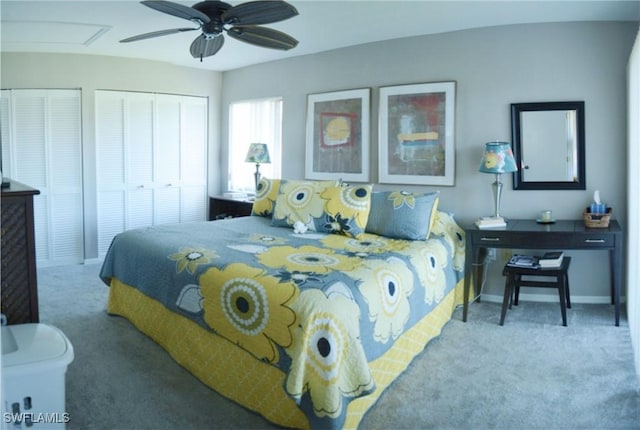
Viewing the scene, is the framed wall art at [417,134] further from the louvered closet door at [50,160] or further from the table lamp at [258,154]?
the louvered closet door at [50,160]

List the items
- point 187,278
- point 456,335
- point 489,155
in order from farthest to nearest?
point 489,155, point 456,335, point 187,278

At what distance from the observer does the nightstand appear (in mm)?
5207

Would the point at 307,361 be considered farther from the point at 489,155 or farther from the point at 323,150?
the point at 323,150

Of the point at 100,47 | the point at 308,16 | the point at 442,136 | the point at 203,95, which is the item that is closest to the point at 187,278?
the point at 308,16

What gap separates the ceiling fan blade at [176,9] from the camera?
2502 millimetres

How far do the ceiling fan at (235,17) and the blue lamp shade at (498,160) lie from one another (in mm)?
1647

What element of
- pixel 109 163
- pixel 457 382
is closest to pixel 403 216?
pixel 457 382

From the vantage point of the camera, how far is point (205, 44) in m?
3.29

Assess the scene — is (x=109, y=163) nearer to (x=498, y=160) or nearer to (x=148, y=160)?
(x=148, y=160)

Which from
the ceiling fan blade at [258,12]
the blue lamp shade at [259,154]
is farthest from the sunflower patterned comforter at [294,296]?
the blue lamp shade at [259,154]

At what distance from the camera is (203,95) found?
19.7 ft

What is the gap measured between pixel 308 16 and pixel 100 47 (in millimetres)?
2371

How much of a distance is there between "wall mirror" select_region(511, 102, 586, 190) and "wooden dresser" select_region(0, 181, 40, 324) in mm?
3388

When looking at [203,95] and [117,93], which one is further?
[203,95]
